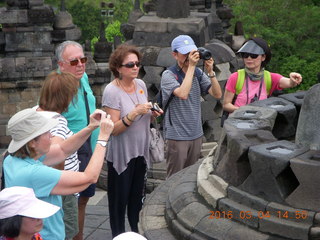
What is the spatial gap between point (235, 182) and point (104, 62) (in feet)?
37.1

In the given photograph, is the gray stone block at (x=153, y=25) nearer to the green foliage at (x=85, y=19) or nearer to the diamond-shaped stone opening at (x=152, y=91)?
the diamond-shaped stone opening at (x=152, y=91)

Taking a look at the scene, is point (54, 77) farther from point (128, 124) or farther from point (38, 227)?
point (38, 227)

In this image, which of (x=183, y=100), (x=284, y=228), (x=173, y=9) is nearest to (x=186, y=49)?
(x=183, y=100)

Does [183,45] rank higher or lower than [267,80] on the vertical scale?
higher

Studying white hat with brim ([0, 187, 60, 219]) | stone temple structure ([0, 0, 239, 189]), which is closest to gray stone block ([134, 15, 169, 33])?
stone temple structure ([0, 0, 239, 189])

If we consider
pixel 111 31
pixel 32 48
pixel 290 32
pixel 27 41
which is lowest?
pixel 111 31

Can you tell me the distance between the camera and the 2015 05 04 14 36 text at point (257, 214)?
14.5 ft

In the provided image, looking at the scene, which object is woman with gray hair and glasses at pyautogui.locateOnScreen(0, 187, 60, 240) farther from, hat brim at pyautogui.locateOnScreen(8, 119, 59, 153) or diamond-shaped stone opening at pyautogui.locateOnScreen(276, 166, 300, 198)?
diamond-shaped stone opening at pyautogui.locateOnScreen(276, 166, 300, 198)

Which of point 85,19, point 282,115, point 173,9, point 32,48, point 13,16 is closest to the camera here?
point 282,115

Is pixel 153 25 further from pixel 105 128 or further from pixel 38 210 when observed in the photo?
pixel 38 210

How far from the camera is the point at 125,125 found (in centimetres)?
577

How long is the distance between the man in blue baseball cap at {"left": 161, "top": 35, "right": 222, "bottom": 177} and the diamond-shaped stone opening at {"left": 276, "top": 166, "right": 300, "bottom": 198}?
175cm

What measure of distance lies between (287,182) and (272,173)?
0.51 feet

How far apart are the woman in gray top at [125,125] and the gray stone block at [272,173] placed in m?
1.31
